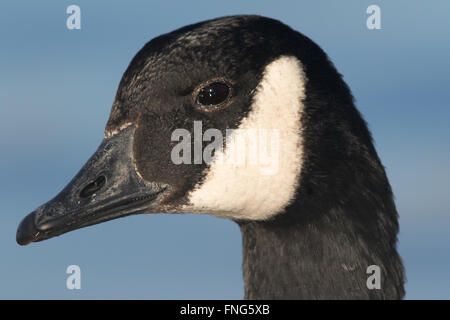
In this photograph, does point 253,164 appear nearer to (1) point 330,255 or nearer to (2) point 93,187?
(1) point 330,255

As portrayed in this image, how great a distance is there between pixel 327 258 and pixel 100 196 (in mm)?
1061

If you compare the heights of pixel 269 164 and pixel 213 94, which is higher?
pixel 213 94

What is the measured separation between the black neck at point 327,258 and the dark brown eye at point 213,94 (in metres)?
0.58

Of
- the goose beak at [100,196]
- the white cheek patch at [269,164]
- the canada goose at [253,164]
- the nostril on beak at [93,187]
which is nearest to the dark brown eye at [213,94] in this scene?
the canada goose at [253,164]

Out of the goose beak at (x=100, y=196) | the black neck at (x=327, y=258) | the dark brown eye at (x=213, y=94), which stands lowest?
the black neck at (x=327, y=258)

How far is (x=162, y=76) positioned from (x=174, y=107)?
148mm

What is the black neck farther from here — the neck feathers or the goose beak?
the goose beak

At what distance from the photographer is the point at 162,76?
2.48 metres

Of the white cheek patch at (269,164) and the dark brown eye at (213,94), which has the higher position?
the dark brown eye at (213,94)

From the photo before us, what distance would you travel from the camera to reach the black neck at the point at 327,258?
8.40 feet

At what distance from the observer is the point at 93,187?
249 cm

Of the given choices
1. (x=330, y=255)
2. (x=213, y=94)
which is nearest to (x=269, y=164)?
(x=213, y=94)

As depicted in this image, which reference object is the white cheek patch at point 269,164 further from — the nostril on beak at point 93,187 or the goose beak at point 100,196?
the nostril on beak at point 93,187

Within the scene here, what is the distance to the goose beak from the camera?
245 cm
